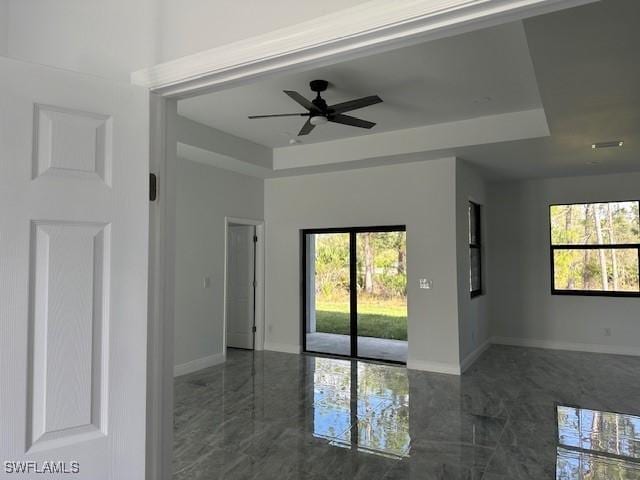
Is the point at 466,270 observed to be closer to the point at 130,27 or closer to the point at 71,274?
the point at 130,27

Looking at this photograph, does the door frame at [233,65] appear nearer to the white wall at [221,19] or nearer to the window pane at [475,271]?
the white wall at [221,19]

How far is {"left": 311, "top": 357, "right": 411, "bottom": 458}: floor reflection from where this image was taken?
352 cm

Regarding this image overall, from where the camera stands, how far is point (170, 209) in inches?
63.6

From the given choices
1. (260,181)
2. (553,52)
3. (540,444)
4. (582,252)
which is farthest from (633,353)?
(260,181)

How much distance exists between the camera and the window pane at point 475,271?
6857 mm

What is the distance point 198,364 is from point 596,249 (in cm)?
631

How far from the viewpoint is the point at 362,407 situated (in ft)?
14.2

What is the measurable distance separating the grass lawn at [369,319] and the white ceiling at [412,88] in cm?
251

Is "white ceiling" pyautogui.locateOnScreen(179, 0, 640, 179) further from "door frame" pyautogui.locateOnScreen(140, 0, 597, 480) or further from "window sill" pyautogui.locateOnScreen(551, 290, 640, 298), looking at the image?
"window sill" pyautogui.locateOnScreen(551, 290, 640, 298)

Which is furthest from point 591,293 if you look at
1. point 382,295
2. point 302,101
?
point 302,101

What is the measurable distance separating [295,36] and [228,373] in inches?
199

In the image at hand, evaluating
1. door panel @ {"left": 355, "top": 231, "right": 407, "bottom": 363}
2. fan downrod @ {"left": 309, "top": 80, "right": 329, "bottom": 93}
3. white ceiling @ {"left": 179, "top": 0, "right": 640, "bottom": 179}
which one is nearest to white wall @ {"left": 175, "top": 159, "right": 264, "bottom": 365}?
white ceiling @ {"left": 179, "top": 0, "right": 640, "bottom": 179}

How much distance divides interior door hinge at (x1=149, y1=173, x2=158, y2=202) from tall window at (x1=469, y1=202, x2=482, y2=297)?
5.96 meters

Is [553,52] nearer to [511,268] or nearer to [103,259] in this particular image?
[103,259]
